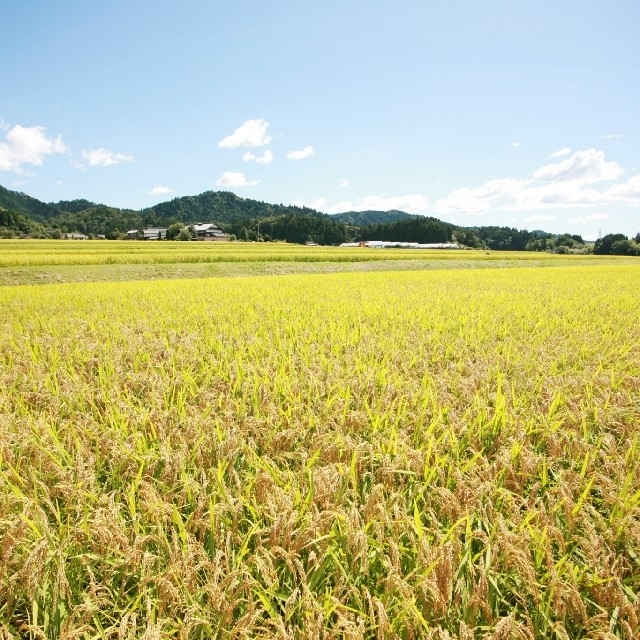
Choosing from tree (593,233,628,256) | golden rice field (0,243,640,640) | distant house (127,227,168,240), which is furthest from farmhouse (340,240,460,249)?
golden rice field (0,243,640,640)

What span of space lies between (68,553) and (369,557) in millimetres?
1231

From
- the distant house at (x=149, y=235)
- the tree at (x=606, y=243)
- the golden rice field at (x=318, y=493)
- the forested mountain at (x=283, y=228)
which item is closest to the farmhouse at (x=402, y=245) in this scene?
the forested mountain at (x=283, y=228)

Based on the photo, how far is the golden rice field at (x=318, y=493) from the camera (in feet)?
4.33

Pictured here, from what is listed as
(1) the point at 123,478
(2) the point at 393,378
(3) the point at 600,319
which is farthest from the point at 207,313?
(3) the point at 600,319

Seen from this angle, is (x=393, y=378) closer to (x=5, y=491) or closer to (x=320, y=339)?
(x=320, y=339)

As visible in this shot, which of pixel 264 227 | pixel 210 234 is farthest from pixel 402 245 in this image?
pixel 210 234

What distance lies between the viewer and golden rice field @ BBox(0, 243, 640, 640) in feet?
4.33

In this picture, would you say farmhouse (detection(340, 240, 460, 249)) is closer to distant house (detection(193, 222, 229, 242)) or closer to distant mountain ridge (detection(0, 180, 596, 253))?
distant mountain ridge (detection(0, 180, 596, 253))

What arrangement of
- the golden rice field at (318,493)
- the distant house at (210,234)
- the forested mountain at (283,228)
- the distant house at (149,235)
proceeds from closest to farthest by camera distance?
the golden rice field at (318,493) < the forested mountain at (283,228) < the distant house at (149,235) < the distant house at (210,234)

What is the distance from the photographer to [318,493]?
1.78 m

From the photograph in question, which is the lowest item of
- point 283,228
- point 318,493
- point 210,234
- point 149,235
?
point 318,493

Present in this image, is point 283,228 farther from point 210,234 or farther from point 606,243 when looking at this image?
point 606,243

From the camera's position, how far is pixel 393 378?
11.8 feet

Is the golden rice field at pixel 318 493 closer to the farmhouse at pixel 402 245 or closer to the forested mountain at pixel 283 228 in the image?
the forested mountain at pixel 283 228
